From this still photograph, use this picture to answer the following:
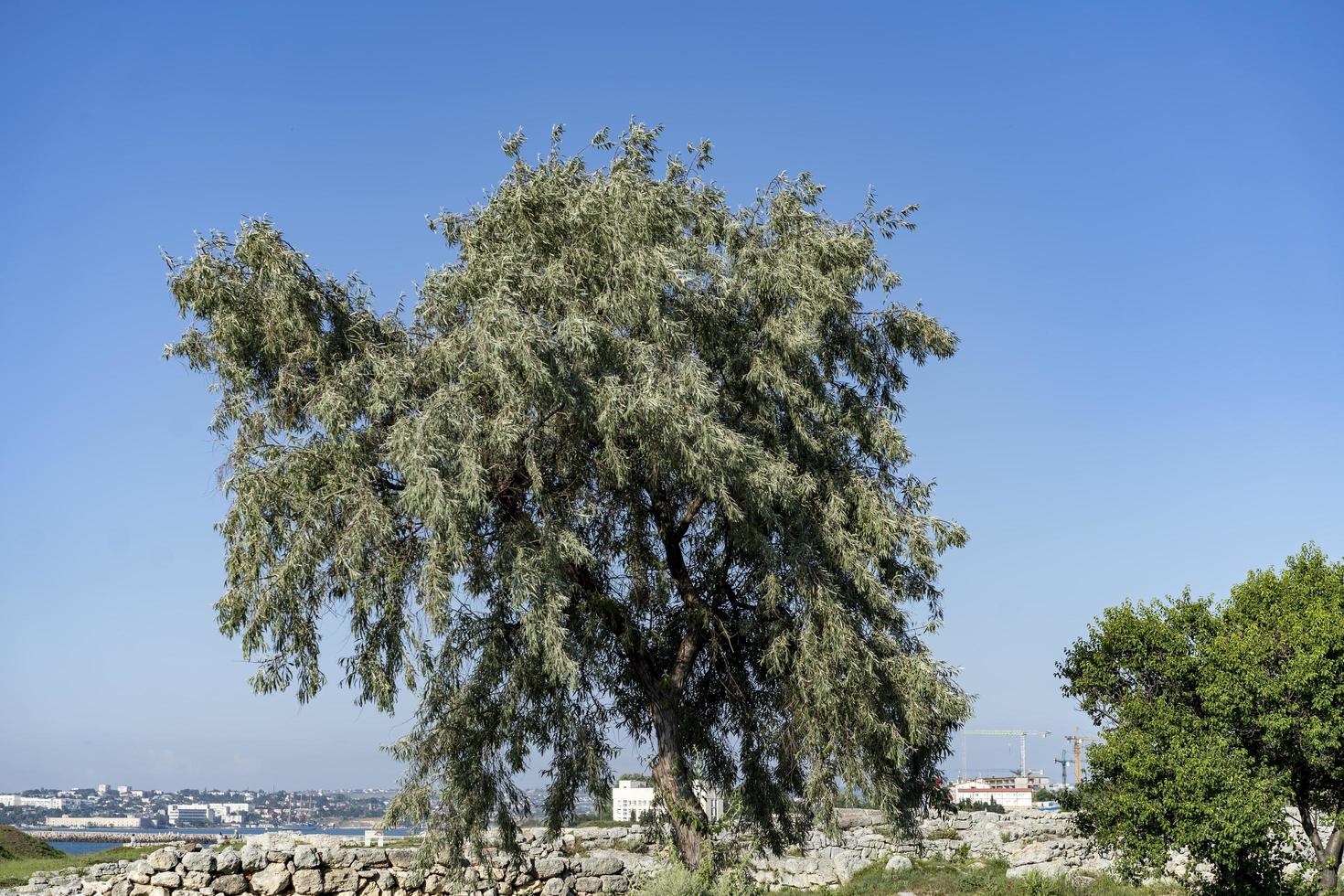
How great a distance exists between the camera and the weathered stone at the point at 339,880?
16.5 metres

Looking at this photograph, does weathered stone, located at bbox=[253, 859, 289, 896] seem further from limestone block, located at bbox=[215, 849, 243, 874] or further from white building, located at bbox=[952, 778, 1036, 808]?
white building, located at bbox=[952, 778, 1036, 808]

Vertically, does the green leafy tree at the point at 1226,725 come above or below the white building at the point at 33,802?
above

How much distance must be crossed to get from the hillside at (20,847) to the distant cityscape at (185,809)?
35490mm

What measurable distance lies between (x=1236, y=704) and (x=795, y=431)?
26.3ft

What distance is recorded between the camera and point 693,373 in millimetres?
13883

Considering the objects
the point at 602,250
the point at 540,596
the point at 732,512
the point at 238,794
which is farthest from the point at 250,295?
the point at 238,794

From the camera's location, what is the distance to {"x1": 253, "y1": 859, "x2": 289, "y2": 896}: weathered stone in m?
16.1

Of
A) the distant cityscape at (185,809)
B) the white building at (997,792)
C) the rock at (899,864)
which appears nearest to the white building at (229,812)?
the distant cityscape at (185,809)

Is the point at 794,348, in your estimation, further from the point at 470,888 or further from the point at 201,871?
the point at 201,871

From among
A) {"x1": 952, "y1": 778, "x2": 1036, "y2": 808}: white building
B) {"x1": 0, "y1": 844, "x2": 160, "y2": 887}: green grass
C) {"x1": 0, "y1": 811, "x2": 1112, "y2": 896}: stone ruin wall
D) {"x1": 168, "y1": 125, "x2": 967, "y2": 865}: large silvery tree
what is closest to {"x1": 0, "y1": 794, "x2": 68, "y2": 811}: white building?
{"x1": 952, "y1": 778, "x2": 1036, "y2": 808}: white building

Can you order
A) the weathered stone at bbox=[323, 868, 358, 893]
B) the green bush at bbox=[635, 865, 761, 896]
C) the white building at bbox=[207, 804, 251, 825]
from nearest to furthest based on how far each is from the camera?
the green bush at bbox=[635, 865, 761, 896] → the weathered stone at bbox=[323, 868, 358, 893] → the white building at bbox=[207, 804, 251, 825]

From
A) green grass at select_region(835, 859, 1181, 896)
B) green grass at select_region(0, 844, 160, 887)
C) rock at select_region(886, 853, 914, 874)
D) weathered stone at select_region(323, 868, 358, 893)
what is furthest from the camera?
rock at select_region(886, 853, 914, 874)

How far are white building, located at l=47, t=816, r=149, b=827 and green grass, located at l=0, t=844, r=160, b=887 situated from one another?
7988 centimetres

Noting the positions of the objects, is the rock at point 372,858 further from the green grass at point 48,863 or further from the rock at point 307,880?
the green grass at point 48,863
